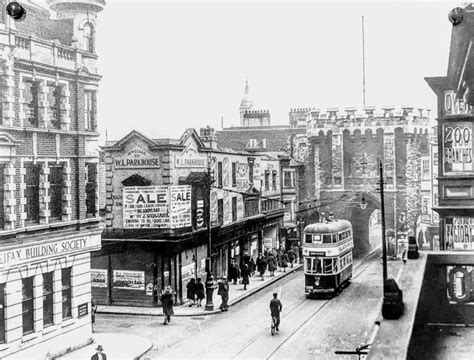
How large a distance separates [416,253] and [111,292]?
20562 mm

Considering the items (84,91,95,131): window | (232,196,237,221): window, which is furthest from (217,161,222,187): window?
(84,91,95,131): window

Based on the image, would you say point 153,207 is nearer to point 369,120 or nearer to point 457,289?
point 457,289

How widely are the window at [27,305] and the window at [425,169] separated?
2798cm

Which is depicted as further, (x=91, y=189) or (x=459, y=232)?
(x=91, y=189)

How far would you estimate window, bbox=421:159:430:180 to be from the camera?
39681mm

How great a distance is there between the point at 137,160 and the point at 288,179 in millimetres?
18984

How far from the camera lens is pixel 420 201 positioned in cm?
4131

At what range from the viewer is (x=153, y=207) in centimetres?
2727

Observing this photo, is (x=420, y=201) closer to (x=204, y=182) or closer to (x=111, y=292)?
(x=204, y=182)

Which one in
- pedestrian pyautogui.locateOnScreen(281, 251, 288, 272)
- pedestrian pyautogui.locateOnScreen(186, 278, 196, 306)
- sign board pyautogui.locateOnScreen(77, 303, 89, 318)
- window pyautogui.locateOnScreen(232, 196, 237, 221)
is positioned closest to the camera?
sign board pyautogui.locateOnScreen(77, 303, 89, 318)

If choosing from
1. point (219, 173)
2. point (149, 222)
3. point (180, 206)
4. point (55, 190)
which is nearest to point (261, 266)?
point (219, 173)

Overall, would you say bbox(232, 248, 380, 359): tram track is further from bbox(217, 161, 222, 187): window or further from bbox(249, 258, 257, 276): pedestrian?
bbox(217, 161, 222, 187): window

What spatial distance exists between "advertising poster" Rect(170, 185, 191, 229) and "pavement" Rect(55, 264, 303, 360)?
3.52 metres

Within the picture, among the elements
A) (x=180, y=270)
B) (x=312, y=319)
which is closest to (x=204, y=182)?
(x=180, y=270)
